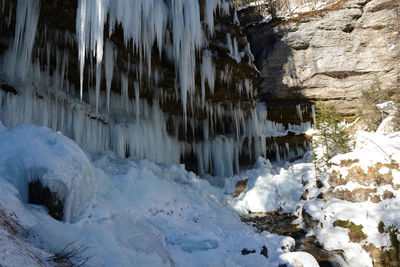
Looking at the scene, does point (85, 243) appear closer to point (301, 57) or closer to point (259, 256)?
point (259, 256)

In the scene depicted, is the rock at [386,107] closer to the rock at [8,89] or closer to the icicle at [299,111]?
the icicle at [299,111]

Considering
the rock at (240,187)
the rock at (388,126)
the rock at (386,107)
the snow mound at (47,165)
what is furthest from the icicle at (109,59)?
the rock at (386,107)

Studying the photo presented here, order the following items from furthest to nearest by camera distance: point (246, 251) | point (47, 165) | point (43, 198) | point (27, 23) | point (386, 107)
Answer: point (386, 107)
point (27, 23)
point (246, 251)
point (47, 165)
point (43, 198)

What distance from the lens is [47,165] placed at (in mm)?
4727

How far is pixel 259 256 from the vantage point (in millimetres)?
6371

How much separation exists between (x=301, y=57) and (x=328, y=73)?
2413 mm

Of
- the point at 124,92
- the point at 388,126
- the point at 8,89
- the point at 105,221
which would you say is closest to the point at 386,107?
the point at 388,126

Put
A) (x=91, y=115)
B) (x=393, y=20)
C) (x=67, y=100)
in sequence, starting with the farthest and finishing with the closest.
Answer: (x=393, y=20), (x=91, y=115), (x=67, y=100)

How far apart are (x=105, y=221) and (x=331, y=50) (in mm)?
20503

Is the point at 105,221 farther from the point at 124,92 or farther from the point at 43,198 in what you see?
the point at 124,92

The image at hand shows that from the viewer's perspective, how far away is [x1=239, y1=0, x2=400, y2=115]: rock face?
1920 cm

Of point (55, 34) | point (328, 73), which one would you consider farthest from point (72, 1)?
point (328, 73)

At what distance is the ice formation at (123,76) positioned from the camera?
9.13m

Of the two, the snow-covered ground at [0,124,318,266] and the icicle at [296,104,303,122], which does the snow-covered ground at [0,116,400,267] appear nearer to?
the snow-covered ground at [0,124,318,266]
